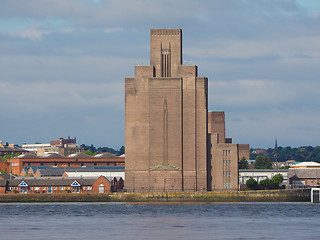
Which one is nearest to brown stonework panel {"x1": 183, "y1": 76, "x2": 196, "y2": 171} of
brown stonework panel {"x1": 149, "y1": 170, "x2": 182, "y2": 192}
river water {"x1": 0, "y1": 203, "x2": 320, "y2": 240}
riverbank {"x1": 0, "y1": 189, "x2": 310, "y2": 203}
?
brown stonework panel {"x1": 149, "y1": 170, "x2": 182, "y2": 192}

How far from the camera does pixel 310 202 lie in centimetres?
19125

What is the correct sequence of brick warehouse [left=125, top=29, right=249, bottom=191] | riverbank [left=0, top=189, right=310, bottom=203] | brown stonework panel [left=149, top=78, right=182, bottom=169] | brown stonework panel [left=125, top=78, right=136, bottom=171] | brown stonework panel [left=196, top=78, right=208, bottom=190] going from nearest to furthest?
riverbank [left=0, top=189, right=310, bottom=203]
brown stonework panel [left=149, top=78, right=182, bottom=169]
brick warehouse [left=125, top=29, right=249, bottom=191]
brown stonework panel [left=196, top=78, right=208, bottom=190]
brown stonework panel [left=125, top=78, right=136, bottom=171]

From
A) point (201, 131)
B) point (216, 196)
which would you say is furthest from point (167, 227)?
point (201, 131)

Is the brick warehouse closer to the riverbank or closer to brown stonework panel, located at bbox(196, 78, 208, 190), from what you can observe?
brown stonework panel, located at bbox(196, 78, 208, 190)

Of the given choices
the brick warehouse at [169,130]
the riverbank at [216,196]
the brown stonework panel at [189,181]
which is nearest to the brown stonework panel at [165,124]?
the brick warehouse at [169,130]

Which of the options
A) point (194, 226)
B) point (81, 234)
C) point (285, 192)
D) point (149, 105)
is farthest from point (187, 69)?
point (81, 234)

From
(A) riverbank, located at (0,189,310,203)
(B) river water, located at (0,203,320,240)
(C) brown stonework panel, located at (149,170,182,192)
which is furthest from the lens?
(C) brown stonework panel, located at (149,170,182,192)

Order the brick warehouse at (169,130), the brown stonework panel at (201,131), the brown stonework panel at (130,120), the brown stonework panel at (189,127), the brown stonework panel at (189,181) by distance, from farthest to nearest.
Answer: the brown stonework panel at (130,120)
the brown stonework panel at (201,131)
the brown stonework panel at (189,181)
the brown stonework panel at (189,127)
the brick warehouse at (169,130)

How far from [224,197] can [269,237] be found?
107 meters

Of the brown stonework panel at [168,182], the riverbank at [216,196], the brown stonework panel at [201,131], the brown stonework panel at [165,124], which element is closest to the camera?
the riverbank at [216,196]

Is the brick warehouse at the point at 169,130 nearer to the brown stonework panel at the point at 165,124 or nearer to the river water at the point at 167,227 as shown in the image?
the brown stonework panel at the point at 165,124

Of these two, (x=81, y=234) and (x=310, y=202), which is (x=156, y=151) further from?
(x=81, y=234)

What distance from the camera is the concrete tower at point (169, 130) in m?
194

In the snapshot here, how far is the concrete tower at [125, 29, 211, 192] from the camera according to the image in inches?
7657
